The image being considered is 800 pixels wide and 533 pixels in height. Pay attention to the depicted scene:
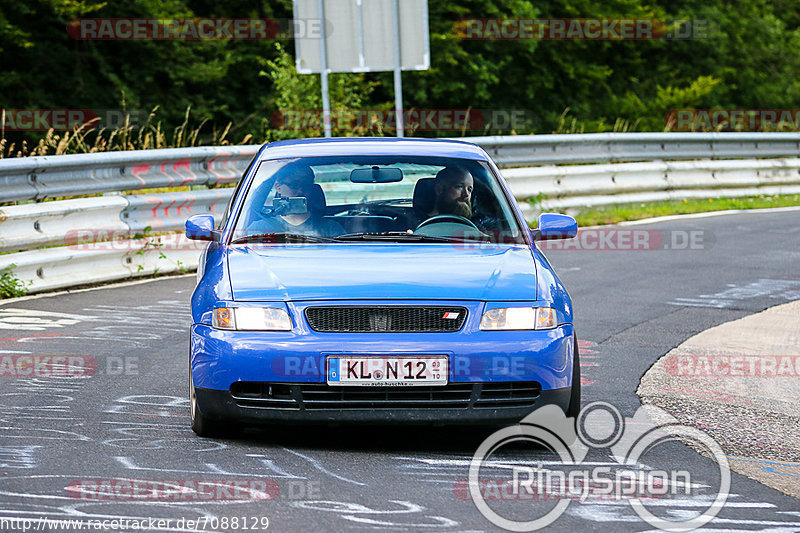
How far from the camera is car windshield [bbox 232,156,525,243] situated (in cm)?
668

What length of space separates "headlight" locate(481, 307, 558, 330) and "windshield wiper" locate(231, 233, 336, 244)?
1148 mm

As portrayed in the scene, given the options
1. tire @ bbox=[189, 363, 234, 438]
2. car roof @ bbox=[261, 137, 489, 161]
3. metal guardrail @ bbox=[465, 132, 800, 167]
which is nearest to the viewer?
tire @ bbox=[189, 363, 234, 438]

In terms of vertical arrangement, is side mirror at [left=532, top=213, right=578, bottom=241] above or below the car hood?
above

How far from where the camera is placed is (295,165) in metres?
7.09

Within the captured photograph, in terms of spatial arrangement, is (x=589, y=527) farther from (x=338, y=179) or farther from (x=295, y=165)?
(x=338, y=179)

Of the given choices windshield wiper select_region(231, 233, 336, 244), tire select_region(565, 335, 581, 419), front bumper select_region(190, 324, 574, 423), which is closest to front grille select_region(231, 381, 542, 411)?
front bumper select_region(190, 324, 574, 423)

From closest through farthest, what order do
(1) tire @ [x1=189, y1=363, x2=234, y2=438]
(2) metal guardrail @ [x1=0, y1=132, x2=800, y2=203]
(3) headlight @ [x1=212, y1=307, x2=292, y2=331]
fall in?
(3) headlight @ [x1=212, y1=307, x2=292, y2=331], (1) tire @ [x1=189, y1=363, x2=234, y2=438], (2) metal guardrail @ [x1=0, y1=132, x2=800, y2=203]

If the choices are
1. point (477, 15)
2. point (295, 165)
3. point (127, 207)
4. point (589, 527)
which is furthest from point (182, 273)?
point (477, 15)

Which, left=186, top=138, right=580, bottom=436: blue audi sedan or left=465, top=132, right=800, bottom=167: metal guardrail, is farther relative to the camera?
left=465, top=132, right=800, bottom=167: metal guardrail

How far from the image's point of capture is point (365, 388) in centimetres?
564

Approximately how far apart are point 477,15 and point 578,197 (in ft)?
77.1

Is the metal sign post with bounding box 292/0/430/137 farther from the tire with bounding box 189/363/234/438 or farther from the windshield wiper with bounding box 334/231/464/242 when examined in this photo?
the tire with bounding box 189/363/234/438

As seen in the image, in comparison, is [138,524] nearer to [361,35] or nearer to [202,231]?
[202,231]

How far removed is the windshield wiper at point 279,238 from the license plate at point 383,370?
1114 millimetres
